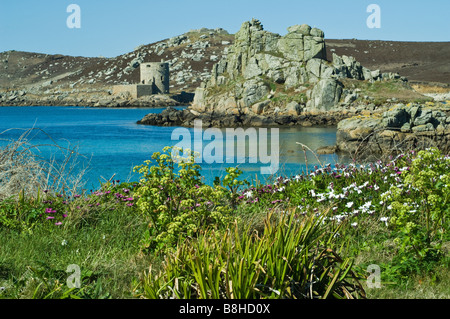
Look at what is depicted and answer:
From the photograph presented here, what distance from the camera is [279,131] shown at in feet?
135

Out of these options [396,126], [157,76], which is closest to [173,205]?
[396,126]

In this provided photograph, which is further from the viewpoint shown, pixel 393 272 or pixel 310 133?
pixel 310 133

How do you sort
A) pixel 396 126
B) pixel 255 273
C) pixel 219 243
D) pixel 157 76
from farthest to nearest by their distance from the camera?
pixel 157 76 < pixel 396 126 < pixel 219 243 < pixel 255 273

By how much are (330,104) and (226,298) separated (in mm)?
46690

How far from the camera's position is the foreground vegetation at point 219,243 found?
340 cm

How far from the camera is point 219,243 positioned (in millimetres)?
4062

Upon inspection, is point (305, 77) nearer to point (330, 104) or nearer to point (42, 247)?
point (330, 104)

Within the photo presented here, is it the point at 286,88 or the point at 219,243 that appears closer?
the point at 219,243

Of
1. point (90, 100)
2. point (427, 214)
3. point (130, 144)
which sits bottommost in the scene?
point (130, 144)

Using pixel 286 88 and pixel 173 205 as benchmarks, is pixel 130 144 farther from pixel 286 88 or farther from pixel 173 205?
pixel 173 205

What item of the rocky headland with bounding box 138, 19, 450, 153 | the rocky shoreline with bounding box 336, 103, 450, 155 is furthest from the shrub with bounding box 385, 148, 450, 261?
the rocky headland with bounding box 138, 19, 450, 153

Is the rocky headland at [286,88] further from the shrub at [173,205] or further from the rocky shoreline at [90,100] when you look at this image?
the shrub at [173,205]

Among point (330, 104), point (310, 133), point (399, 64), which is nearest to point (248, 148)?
point (310, 133)

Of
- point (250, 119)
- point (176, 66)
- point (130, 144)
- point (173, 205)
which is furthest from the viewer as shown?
point (176, 66)
